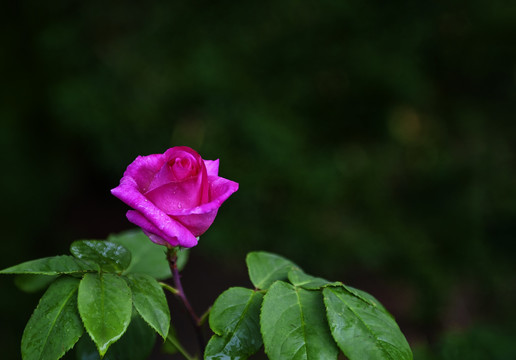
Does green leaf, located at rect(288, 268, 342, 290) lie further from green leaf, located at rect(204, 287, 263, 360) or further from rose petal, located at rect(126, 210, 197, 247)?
rose petal, located at rect(126, 210, 197, 247)

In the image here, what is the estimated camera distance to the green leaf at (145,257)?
2.63ft

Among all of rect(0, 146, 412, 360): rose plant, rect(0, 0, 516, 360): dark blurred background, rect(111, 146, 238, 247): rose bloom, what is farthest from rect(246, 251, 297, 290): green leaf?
rect(0, 0, 516, 360): dark blurred background

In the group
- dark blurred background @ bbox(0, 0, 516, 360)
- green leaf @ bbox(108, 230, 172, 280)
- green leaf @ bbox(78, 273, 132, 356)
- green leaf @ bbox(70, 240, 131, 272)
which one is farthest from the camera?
dark blurred background @ bbox(0, 0, 516, 360)

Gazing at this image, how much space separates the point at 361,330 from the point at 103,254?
1.12 feet

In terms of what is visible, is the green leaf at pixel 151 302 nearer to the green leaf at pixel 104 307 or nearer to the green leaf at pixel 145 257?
the green leaf at pixel 104 307

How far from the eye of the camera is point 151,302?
56 centimetres

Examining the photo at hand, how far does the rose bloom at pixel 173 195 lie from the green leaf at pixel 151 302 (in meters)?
0.06

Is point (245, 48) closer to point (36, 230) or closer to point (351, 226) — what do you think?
point (351, 226)

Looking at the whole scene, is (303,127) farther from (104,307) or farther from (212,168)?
(104,307)

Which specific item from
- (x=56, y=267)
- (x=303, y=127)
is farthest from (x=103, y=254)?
(x=303, y=127)

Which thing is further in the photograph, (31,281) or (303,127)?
(303,127)

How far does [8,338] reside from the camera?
227cm

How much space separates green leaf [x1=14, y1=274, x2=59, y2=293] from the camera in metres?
0.67

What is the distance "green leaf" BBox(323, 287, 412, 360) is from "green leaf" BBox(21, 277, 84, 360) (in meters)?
0.29
